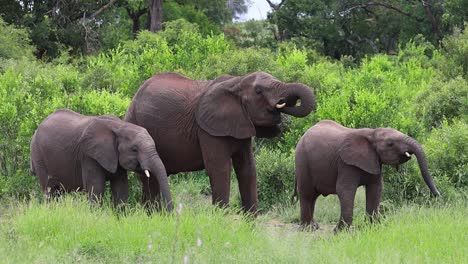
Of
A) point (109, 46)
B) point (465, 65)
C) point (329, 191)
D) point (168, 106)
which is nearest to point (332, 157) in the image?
point (329, 191)

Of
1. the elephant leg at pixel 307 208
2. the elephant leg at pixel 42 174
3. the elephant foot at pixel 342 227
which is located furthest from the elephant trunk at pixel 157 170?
the elephant leg at pixel 307 208

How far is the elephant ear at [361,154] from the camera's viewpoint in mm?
9750

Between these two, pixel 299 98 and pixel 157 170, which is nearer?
pixel 157 170

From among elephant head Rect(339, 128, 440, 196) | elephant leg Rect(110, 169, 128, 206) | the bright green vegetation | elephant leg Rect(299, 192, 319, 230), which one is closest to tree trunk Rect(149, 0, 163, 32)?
the bright green vegetation

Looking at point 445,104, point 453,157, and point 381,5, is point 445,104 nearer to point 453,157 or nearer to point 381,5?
point 453,157

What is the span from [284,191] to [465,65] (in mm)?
7903

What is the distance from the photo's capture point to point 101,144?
30.9ft

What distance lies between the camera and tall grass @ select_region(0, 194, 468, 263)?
24.3ft

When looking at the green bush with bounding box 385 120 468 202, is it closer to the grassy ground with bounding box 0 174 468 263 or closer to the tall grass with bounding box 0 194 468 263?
the grassy ground with bounding box 0 174 468 263

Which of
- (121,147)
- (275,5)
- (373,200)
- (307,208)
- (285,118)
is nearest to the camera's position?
(121,147)

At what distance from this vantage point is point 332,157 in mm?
10164

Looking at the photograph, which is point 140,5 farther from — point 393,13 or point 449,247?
point 449,247

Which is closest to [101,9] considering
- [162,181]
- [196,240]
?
[162,181]

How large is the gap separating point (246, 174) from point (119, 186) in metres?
1.37
